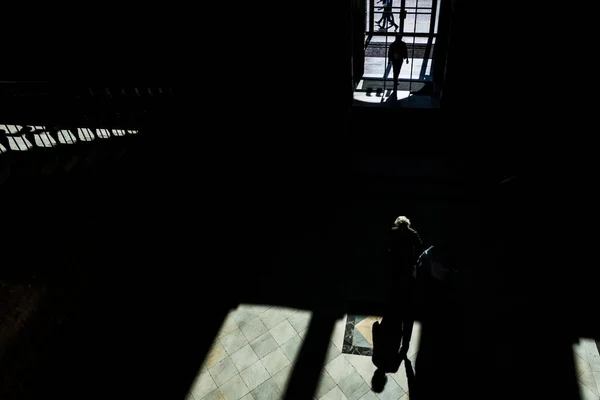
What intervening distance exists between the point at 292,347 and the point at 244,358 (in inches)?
23.2

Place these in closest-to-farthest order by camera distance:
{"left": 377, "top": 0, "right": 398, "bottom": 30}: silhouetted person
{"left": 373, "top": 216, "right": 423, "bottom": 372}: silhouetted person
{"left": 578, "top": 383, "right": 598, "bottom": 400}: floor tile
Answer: {"left": 373, "top": 216, "right": 423, "bottom": 372}: silhouetted person
{"left": 578, "top": 383, "right": 598, "bottom": 400}: floor tile
{"left": 377, "top": 0, "right": 398, "bottom": 30}: silhouetted person

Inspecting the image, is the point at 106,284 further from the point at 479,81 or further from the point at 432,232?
the point at 479,81

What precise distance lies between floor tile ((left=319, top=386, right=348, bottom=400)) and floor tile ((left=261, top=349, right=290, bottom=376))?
581mm

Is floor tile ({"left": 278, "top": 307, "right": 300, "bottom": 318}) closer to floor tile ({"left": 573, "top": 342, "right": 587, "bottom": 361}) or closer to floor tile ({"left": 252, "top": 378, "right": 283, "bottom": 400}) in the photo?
floor tile ({"left": 252, "top": 378, "right": 283, "bottom": 400})

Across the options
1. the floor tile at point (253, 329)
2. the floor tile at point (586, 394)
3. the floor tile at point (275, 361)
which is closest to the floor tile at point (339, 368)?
the floor tile at point (275, 361)

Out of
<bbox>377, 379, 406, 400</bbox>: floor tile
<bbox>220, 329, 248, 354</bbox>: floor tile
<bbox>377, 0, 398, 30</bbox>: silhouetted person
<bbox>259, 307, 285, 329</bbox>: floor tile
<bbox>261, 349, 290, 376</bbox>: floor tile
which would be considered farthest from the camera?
<bbox>377, 0, 398, 30</bbox>: silhouetted person

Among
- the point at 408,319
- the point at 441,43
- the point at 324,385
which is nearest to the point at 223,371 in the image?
the point at 324,385

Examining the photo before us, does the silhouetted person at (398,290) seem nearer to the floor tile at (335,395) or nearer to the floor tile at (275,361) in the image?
the floor tile at (335,395)

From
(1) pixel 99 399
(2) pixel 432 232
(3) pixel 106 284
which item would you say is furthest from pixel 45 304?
(2) pixel 432 232

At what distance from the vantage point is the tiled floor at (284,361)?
4.09 meters

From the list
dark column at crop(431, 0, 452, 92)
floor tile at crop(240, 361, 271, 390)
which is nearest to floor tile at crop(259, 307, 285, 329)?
floor tile at crop(240, 361, 271, 390)

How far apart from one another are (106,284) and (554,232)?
6466 mm

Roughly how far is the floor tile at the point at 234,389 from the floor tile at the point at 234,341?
363mm

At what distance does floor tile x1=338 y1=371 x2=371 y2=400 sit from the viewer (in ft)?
13.3
